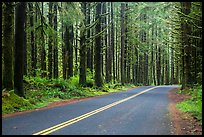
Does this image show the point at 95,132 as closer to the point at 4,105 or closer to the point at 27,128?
the point at 27,128

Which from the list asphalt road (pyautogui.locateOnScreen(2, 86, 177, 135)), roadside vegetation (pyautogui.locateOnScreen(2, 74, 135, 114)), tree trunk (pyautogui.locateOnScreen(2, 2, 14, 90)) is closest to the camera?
asphalt road (pyautogui.locateOnScreen(2, 86, 177, 135))

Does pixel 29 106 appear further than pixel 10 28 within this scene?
No

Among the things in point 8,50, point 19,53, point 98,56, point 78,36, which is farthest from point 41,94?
point 98,56

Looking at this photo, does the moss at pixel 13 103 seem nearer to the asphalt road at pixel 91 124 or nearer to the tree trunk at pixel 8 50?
the tree trunk at pixel 8 50

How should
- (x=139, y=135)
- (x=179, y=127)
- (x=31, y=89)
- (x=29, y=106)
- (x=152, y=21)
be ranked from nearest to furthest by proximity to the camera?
(x=139, y=135)
(x=179, y=127)
(x=29, y=106)
(x=31, y=89)
(x=152, y=21)

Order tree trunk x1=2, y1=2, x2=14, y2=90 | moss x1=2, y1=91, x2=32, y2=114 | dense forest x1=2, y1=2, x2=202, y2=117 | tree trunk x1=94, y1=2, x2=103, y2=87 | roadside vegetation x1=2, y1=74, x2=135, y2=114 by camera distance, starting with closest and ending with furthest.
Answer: moss x1=2, y1=91, x2=32, y2=114
roadside vegetation x1=2, y1=74, x2=135, y2=114
tree trunk x1=2, y1=2, x2=14, y2=90
dense forest x1=2, y1=2, x2=202, y2=117
tree trunk x1=94, y1=2, x2=103, y2=87

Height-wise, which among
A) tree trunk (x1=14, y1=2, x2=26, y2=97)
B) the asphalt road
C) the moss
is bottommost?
the asphalt road

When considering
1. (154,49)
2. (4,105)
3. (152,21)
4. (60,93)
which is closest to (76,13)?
(60,93)

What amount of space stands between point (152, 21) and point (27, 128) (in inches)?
1950

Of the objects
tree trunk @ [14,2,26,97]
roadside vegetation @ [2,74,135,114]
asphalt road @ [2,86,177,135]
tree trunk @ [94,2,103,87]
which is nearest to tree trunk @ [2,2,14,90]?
tree trunk @ [14,2,26,97]

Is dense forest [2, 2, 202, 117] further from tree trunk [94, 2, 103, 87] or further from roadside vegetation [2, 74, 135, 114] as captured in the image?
roadside vegetation [2, 74, 135, 114]

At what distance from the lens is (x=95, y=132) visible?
9375 millimetres

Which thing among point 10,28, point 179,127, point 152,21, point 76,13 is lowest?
point 179,127

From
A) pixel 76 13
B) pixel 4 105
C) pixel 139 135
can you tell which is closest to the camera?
pixel 139 135
